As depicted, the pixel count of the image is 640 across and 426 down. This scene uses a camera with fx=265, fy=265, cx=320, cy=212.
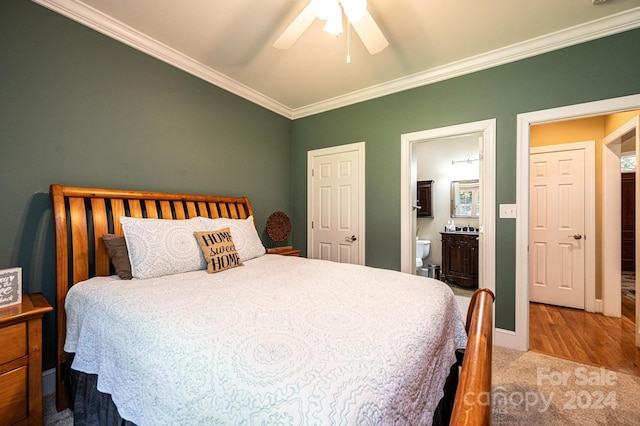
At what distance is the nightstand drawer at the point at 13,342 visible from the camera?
1.36m

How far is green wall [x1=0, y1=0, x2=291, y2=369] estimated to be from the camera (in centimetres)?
177

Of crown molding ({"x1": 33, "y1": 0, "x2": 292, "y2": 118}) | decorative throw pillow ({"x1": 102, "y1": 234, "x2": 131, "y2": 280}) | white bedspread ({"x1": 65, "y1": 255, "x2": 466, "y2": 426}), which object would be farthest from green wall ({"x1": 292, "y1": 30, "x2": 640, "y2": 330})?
decorative throw pillow ({"x1": 102, "y1": 234, "x2": 131, "y2": 280})

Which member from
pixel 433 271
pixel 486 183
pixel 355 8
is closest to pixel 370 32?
pixel 355 8

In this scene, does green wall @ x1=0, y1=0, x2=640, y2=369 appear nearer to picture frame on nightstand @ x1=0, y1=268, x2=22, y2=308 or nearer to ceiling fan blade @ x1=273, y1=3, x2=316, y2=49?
picture frame on nightstand @ x1=0, y1=268, x2=22, y2=308

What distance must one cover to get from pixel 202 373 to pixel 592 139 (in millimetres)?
4852

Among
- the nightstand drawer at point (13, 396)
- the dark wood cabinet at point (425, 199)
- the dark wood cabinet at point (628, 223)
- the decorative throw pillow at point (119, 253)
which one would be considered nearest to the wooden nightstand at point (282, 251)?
the decorative throw pillow at point (119, 253)

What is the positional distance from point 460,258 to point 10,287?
16.9 feet

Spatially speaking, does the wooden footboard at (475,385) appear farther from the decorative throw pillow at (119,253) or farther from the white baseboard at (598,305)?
the white baseboard at (598,305)

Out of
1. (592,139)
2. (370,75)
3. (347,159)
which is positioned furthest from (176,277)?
(592,139)

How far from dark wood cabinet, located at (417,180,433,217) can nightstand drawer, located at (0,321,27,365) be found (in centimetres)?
526

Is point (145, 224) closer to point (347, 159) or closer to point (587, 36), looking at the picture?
point (347, 159)

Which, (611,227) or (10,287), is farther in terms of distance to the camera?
(611,227)

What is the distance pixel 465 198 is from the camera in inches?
194

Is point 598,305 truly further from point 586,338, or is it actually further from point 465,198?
point 465,198
